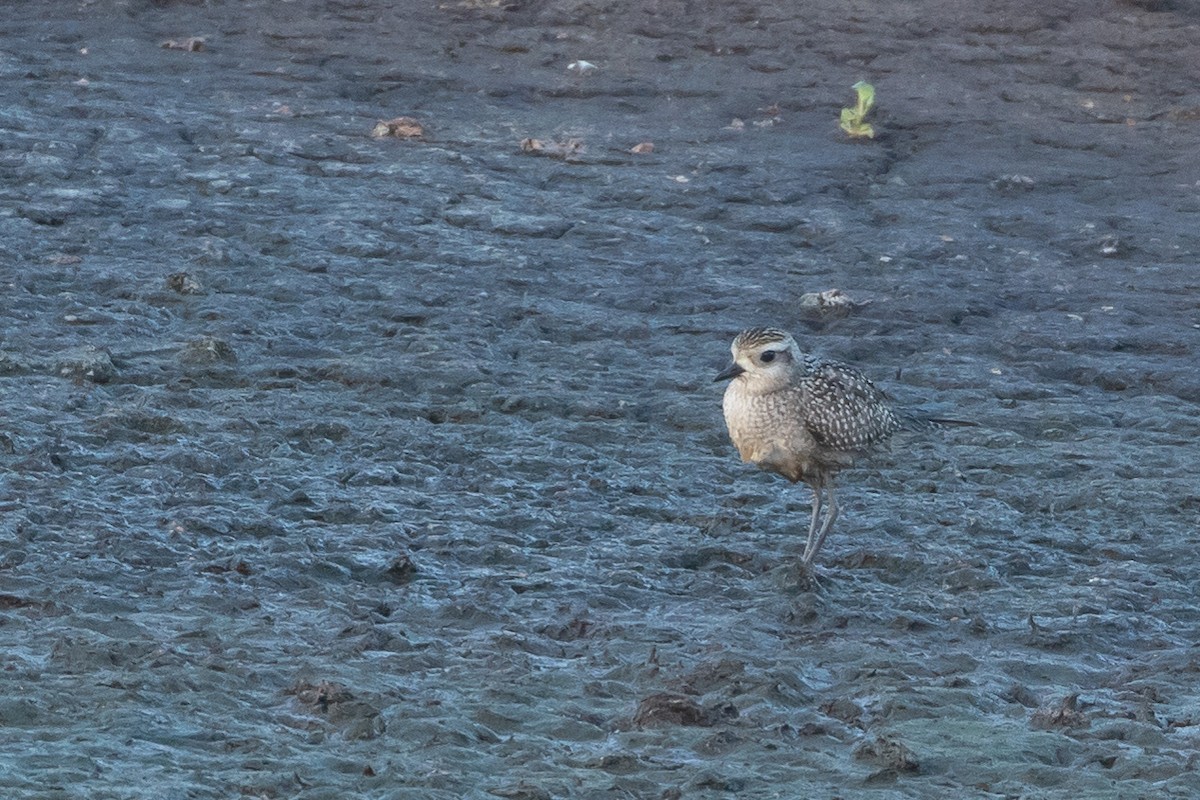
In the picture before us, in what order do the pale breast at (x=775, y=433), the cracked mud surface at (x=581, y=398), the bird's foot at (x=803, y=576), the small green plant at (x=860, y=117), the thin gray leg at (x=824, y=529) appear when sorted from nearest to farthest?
1. the cracked mud surface at (x=581, y=398)
2. the bird's foot at (x=803, y=576)
3. the thin gray leg at (x=824, y=529)
4. the pale breast at (x=775, y=433)
5. the small green plant at (x=860, y=117)

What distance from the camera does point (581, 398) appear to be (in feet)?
27.2

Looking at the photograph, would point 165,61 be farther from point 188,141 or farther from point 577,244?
point 577,244

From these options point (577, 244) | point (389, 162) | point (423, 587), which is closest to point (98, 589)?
point (423, 587)

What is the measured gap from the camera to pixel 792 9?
563 inches

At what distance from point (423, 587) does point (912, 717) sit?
1.81 m

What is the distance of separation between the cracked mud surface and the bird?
0.99 ft

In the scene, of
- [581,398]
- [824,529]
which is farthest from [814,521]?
[581,398]

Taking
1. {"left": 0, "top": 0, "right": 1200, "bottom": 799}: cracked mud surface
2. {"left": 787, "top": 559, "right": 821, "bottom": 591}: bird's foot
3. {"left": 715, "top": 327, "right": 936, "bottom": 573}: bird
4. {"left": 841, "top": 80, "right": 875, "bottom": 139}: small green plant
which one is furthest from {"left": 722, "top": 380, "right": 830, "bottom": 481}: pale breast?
{"left": 841, "top": 80, "right": 875, "bottom": 139}: small green plant

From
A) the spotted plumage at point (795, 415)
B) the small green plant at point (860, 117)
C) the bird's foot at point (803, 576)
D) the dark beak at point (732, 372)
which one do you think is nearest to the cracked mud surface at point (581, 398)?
the bird's foot at point (803, 576)

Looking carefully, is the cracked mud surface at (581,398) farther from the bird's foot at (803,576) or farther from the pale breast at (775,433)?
the pale breast at (775,433)

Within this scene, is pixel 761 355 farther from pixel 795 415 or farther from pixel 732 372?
pixel 795 415

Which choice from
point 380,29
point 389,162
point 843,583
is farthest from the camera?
point 380,29

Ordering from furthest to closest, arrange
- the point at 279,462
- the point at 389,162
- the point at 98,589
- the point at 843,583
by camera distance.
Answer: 1. the point at 389,162
2. the point at 279,462
3. the point at 843,583
4. the point at 98,589

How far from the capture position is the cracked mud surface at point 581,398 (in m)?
5.35
